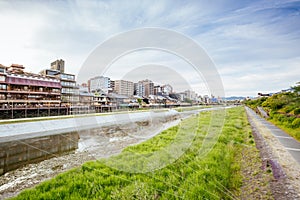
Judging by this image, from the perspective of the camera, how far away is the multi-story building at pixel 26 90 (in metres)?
25.4

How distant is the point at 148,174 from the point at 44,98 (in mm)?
34133

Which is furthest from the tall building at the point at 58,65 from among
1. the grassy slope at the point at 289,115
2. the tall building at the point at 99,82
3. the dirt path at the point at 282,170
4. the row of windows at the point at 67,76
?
the dirt path at the point at 282,170

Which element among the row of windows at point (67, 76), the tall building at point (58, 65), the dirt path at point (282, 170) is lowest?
the dirt path at point (282, 170)

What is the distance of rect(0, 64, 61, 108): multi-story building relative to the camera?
83.3 ft

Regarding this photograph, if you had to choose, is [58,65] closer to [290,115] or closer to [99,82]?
[99,82]

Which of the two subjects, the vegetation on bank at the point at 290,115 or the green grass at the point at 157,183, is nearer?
the green grass at the point at 157,183

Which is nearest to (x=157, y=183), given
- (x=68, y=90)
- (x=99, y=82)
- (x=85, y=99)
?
(x=99, y=82)

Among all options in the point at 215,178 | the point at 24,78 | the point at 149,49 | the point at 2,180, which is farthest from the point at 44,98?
the point at 215,178

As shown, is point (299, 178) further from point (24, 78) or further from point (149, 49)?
point (24, 78)

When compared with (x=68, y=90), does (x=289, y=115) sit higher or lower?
lower

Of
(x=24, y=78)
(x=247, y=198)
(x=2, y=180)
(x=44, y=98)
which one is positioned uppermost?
(x=24, y=78)

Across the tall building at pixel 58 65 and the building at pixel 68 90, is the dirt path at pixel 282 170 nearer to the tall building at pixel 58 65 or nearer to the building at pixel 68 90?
the building at pixel 68 90

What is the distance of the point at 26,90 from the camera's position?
92.5ft

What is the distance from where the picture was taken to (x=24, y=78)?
28250 mm
